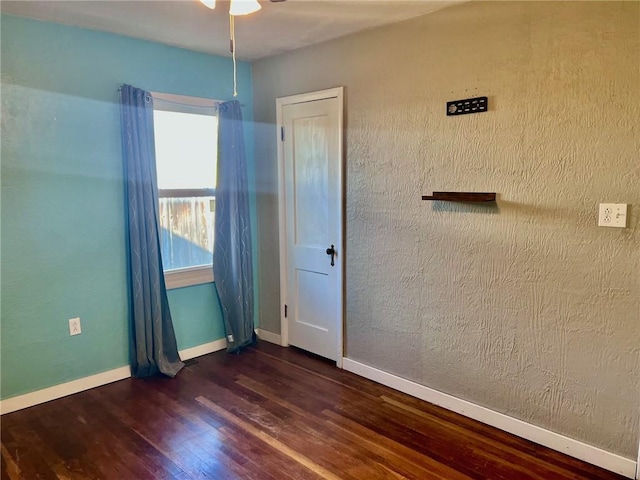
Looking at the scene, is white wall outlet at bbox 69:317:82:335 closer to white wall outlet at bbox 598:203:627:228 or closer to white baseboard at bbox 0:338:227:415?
white baseboard at bbox 0:338:227:415

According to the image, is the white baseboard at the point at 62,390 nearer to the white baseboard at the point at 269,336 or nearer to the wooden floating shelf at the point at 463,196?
the white baseboard at the point at 269,336

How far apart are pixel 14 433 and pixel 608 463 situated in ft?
10.7

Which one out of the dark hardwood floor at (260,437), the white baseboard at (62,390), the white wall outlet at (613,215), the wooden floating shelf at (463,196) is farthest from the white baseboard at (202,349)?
the white wall outlet at (613,215)

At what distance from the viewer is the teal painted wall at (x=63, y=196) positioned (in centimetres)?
283

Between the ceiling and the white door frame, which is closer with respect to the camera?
the ceiling

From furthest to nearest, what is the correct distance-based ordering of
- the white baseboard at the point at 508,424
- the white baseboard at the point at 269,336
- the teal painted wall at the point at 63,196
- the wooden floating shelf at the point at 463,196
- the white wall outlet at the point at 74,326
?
1. the white baseboard at the point at 269,336
2. the white wall outlet at the point at 74,326
3. the teal painted wall at the point at 63,196
4. the wooden floating shelf at the point at 463,196
5. the white baseboard at the point at 508,424

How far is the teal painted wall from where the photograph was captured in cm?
283

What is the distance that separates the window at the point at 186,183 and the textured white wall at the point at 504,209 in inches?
40.8

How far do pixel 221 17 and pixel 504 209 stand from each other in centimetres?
205

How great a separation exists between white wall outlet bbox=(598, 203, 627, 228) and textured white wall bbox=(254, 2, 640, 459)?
0.04 meters

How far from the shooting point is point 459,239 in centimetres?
277

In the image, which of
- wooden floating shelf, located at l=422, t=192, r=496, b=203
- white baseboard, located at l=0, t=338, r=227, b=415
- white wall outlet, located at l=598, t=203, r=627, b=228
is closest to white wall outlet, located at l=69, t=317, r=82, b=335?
white baseboard, located at l=0, t=338, r=227, b=415

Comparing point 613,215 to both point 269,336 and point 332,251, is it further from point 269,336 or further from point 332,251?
point 269,336

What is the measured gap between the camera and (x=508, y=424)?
2633 mm
